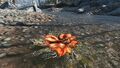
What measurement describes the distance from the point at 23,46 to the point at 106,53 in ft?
7.40

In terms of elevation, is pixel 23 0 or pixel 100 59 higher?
A: pixel 100 59

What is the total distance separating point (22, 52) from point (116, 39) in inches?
121

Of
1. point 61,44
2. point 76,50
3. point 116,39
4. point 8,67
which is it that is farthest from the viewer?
point 116,39

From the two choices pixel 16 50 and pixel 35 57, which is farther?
pixel 16 50

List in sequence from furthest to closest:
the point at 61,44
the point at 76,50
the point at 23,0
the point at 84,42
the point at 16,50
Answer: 1. the point at 23,0
2. the point at 84,42
3. the point at 16,50
4. the point at 76,50
5. the point at 61,44

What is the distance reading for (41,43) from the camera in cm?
707

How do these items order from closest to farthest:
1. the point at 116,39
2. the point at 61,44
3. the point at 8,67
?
the point at 61,44, the point at 8,67, the point at 116,39

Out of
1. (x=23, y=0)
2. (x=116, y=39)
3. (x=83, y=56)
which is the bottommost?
(x=23, y=0)

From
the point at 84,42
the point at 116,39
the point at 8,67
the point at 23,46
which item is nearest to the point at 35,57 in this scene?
the point at 8,67

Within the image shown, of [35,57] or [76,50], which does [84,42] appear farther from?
[35,57]

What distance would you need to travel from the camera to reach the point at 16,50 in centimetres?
734

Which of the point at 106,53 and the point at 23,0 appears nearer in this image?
the point at 106,53

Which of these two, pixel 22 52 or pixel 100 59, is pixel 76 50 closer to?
pixel 100 59

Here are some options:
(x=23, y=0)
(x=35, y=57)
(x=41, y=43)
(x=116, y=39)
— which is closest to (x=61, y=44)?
(x=35, y=57)
